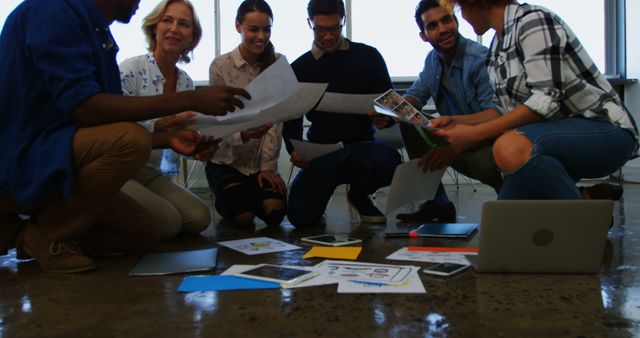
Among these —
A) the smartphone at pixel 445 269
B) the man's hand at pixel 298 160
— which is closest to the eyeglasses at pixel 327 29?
the man's hand at pixel 298 160

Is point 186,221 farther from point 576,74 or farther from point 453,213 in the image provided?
point 576,74

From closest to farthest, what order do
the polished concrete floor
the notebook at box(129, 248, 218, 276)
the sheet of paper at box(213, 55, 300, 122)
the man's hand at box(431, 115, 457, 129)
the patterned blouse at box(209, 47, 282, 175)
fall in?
the polished concrete floor → the notebook at box(129, 248, 218, 276) → the sheet of paper at box(213, 55, 300, 122) → the man's hand at box(431, 115, 457, 129) → the patterned blouse at box(209, 47, 282, 175)

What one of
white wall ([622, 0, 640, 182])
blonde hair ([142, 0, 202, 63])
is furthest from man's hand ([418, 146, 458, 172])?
white wall ([622, 0, 640, 182])

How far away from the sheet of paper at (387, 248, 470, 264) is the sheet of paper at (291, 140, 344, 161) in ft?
2.42

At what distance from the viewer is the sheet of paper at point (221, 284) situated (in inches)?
52.9

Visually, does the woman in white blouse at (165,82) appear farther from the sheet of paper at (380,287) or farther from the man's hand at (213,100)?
the sheet of paper at (380,287)

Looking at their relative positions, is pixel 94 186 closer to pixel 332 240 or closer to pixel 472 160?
pixel 332 240

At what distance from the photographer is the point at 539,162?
160 centimetres

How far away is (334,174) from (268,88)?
0.87 meters

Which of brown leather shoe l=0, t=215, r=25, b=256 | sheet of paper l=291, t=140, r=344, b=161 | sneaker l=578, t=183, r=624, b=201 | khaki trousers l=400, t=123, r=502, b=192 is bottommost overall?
brown leather shoe l=0, t=215, r=25, b=256

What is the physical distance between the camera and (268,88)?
175 cm

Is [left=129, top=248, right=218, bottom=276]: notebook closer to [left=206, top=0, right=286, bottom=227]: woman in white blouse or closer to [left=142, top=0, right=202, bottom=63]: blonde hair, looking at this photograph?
[left=206, top=0, right=286, bottom=227]: woman in white blouse

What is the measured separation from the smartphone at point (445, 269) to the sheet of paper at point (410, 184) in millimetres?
652

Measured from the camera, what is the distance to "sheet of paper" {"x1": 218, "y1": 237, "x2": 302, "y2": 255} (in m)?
1.87
